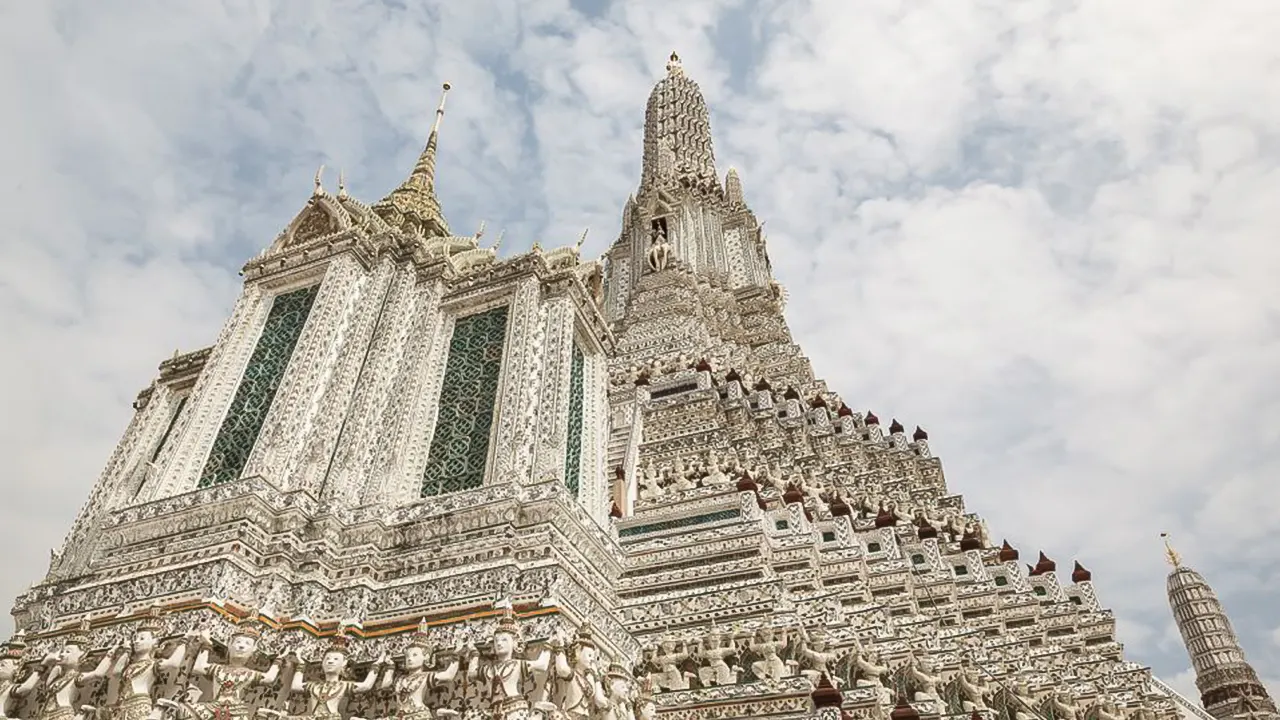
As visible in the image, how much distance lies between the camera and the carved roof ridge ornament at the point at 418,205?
1223cm

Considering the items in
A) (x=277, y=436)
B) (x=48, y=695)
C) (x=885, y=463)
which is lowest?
(x=48, y=695)

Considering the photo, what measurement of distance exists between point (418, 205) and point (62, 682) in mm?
8015

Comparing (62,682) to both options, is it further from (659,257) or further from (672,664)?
(659,257)

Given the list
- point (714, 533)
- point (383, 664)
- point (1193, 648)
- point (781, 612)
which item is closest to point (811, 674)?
point (781, 612)

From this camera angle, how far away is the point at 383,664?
22.0ft

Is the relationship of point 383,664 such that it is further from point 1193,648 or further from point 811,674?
point 1193,648

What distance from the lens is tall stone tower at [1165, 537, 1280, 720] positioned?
30.5 m

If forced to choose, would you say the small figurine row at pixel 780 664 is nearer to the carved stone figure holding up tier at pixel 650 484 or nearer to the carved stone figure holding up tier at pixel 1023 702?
the carved stone figure holding up tier at pixel 1023 702

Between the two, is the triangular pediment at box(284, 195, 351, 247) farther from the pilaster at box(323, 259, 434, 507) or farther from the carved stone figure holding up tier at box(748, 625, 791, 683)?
the carved stone figure holding up tier at box(748, 625, 791, 683)

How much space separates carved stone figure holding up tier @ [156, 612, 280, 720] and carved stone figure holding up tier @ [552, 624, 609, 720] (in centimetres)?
223

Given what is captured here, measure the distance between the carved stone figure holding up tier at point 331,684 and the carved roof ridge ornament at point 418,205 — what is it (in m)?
6.71

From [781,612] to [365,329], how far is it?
568 cm

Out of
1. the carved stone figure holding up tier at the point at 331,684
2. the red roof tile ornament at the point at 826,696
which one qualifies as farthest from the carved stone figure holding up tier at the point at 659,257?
the carved stone figure holding up tier at the point at 331,684

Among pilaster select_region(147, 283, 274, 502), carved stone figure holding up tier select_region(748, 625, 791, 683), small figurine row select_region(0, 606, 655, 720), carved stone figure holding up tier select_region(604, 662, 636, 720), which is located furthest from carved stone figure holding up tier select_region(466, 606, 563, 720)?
pilaster select_region(147, 283, 274, 502)
